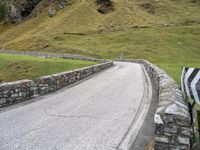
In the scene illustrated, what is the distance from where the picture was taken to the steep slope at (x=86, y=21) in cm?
8400

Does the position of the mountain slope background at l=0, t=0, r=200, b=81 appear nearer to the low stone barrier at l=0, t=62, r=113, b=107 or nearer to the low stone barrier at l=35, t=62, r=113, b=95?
the low stone barrier at l=35, t=62, r=113, b=95

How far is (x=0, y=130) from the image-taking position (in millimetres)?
8742

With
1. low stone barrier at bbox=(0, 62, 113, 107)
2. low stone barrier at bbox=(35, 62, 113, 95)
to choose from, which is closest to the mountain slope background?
low stone barrier at bbox=(35, 62, 113, 95)

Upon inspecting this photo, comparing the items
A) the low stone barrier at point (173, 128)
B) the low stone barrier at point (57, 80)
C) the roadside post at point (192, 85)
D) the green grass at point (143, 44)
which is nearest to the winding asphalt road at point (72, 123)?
the low stone barrier at point (57, 80)

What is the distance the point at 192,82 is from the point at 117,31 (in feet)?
262

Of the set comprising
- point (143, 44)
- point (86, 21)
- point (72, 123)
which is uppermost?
point (86, 21)

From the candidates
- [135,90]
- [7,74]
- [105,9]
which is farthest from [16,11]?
[135,90]

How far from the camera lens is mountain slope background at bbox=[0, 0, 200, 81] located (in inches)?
2611

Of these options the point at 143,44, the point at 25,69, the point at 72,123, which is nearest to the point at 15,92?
the point at 72,123

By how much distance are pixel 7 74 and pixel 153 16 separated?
92.3 meters

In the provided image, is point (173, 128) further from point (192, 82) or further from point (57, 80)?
point (57, 80)

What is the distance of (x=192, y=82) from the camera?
7945 millimetres

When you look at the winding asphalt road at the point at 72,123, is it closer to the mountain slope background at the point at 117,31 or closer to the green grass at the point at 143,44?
the mountain slope background at the point at 117,31

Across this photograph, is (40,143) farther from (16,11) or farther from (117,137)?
(16,11)
